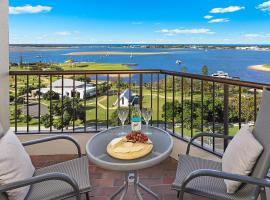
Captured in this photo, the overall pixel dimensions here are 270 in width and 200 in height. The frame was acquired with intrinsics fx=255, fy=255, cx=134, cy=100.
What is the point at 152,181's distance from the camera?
8.80ft

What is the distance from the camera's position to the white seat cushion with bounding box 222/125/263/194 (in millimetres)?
1604

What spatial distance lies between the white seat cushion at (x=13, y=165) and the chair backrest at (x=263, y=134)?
4.76 ft

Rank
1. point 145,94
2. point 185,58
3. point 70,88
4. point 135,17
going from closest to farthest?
1. point 145,94
2. point 70,88
3. point 185,58
4. point 135,17

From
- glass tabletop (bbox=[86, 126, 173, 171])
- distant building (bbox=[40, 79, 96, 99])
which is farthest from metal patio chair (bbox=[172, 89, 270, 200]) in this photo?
distant building (bbox=[40, 79, 96, 99])

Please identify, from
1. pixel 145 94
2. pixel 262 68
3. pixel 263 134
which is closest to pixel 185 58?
pixel 262 68

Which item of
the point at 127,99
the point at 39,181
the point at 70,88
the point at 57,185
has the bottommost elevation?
the point at 57,185

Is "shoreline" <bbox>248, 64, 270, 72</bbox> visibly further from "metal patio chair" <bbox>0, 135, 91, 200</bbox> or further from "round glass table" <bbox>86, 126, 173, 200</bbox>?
"metal patio chair" <bbox>0, 135, 91, 200</bbox>

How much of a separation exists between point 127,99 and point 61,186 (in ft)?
7.84

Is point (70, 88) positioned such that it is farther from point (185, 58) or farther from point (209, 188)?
point (209, 188)

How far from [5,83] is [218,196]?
107 inches

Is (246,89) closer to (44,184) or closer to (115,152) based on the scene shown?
(115,152)

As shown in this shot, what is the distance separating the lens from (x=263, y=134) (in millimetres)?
1719

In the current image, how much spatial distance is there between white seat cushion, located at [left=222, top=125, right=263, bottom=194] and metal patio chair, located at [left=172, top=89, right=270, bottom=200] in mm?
33

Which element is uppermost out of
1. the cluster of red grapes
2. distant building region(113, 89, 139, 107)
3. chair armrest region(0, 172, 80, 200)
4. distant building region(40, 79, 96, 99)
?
distant building region(40, 79, 96, 99)
